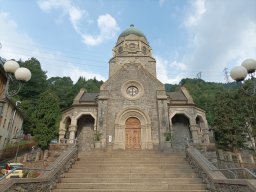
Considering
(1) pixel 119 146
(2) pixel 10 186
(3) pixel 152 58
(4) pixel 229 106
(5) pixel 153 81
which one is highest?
(3) pixel 152 58

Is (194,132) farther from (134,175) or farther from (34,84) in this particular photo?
(34,84)

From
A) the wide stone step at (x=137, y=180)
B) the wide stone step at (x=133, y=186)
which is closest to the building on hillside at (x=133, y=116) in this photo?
the wide stone step at (x=137, y=180)

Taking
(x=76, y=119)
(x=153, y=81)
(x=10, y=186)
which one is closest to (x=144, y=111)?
(x=153, y=81)

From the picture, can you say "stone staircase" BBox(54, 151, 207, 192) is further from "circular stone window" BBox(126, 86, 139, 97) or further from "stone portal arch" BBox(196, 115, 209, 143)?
"stone portal arch" BBox(196, 115, 209, 143)

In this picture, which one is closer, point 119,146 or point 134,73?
point 119,146

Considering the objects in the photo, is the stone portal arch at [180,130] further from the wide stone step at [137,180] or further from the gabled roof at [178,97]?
Result: the wide stone step at [137,180]

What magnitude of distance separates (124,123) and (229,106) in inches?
487

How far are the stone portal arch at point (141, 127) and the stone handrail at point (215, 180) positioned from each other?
781cm

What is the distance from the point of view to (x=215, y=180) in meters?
7.75

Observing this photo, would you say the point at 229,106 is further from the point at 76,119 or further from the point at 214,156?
the point at 76,119

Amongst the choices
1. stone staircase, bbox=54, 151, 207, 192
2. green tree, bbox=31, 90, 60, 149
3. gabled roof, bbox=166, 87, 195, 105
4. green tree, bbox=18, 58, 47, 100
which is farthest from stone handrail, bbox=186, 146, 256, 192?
green tree, bbox=18, 58, 47, 100

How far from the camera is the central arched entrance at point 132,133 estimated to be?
19750mm

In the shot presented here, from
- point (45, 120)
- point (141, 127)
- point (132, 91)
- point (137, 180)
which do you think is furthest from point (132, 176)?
point (45, 120)

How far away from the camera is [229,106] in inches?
909
